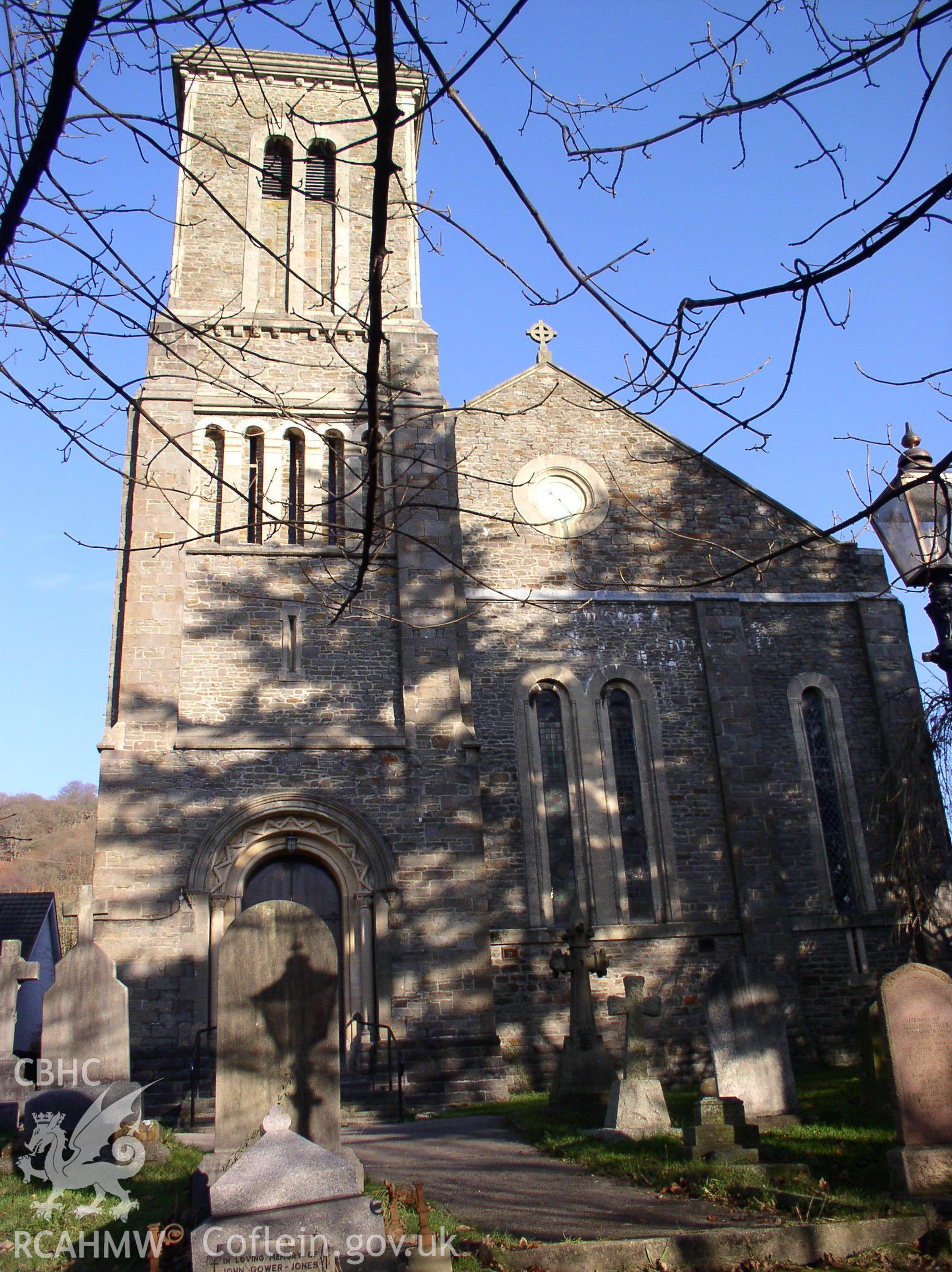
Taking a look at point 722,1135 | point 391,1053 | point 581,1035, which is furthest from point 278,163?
point 722,1135

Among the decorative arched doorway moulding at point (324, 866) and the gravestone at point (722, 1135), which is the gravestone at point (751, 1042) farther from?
the decorative arched doorway moulding at point (324, 866)

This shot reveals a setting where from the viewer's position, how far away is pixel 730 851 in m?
14.2

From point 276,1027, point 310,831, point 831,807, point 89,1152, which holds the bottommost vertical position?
point 89,1152

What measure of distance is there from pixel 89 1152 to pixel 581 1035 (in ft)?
18.1

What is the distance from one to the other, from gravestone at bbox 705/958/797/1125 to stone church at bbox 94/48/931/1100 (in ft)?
12.6

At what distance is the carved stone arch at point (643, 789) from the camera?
14.0 metres

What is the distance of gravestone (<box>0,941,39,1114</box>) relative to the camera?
990cm

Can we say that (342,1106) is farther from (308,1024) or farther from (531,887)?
(308,1024)

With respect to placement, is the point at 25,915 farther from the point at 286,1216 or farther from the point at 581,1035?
the point at 286,1216

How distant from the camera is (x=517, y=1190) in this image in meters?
6.76

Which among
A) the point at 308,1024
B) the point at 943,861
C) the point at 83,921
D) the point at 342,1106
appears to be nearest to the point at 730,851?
the point at 943,861

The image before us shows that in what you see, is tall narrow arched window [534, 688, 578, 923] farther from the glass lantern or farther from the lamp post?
the glass lantern

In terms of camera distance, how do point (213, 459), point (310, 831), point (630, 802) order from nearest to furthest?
point (310, 831), point (630, 802), point (213, 459)

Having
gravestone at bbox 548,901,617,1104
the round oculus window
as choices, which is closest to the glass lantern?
gravestone at bbox 548,901,617,1104
